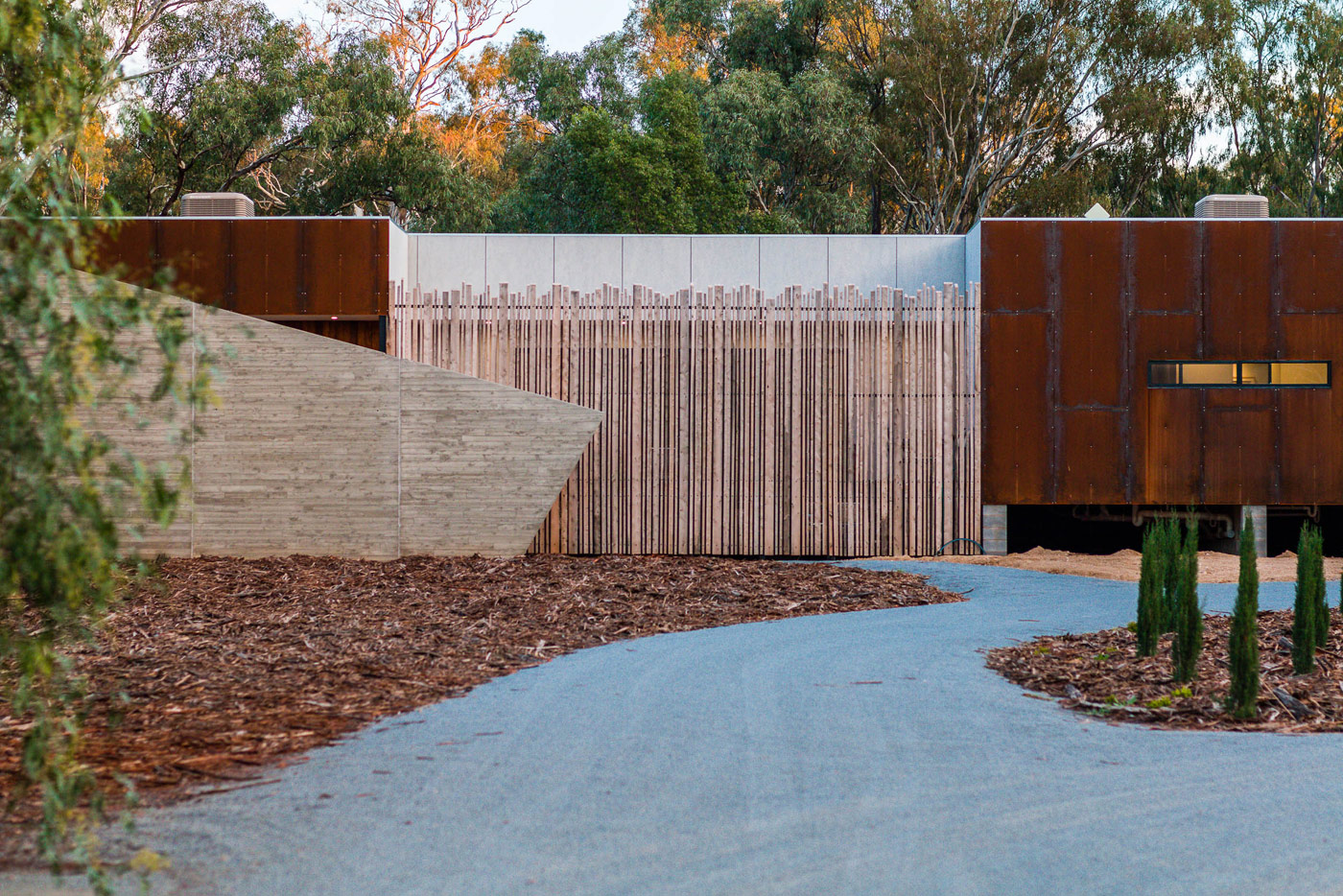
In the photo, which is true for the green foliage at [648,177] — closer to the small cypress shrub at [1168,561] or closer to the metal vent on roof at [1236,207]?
the metal vent on roof at [1236,207]

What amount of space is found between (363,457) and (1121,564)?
7.43m

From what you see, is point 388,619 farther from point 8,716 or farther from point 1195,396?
point 1195,396

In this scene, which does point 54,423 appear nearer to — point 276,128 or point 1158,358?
point 1158,358

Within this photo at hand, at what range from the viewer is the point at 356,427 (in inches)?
448

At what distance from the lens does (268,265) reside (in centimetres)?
1255

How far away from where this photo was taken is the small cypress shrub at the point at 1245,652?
5227 mm

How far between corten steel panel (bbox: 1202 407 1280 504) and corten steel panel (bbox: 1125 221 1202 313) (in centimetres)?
124

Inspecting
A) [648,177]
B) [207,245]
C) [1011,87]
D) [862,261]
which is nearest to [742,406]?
[862,261]

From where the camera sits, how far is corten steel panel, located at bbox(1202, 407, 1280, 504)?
41.6ft

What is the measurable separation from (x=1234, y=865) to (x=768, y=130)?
961 inches

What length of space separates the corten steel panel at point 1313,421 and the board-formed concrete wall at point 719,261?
3590 millimetres

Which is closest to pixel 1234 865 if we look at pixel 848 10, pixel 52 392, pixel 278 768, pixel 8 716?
pixel 278 768

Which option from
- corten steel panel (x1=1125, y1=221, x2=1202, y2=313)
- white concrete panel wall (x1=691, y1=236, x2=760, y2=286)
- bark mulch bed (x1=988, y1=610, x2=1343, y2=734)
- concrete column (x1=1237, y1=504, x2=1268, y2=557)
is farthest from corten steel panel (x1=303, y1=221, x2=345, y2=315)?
concrete column (x1=1237, y1=504, x2=1268, y2=557)

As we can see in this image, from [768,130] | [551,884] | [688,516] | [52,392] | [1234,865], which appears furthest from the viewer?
[768,130]
